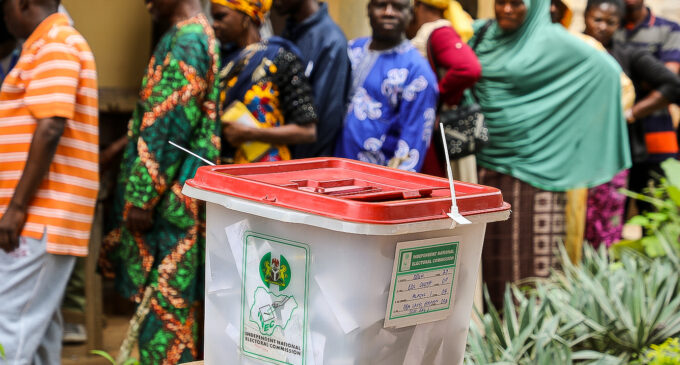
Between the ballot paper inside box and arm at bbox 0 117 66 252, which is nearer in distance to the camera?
the ballot paper inside box

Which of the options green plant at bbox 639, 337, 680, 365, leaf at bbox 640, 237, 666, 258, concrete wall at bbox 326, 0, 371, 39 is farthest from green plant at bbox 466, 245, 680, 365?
concrete wall at bbox 326, 0, 371, 39

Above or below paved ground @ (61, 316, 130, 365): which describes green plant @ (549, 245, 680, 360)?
above

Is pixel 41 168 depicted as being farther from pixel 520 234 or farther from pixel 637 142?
pixel 637 142

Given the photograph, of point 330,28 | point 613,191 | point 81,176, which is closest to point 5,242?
point 81,176

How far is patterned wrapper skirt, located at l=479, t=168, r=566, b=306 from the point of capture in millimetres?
4734

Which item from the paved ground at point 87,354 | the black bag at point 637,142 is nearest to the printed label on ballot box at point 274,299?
the paved ground at point 87,354

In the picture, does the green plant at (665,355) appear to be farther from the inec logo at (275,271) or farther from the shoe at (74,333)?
the shoe at (74,333)

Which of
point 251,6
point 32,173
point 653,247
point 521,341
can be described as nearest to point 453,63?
point 251,6

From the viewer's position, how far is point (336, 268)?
1.66 m

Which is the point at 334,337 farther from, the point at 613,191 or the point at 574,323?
the point at 613,191

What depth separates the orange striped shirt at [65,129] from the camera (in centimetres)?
301

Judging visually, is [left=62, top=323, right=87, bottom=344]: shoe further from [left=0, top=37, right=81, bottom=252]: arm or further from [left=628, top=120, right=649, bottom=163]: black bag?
[left=628, top=120, right=649, bottom=163]: black bag

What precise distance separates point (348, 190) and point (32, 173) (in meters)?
1.63

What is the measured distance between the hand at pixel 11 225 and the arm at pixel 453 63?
6.61 ft
